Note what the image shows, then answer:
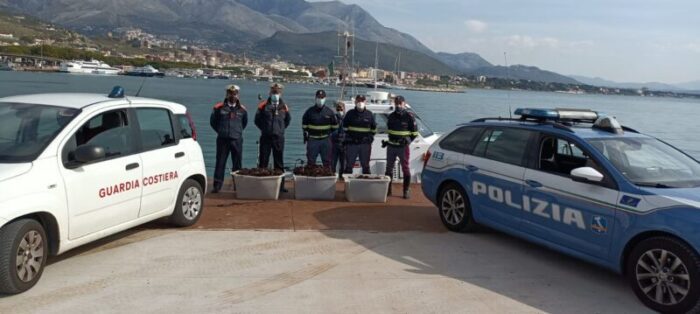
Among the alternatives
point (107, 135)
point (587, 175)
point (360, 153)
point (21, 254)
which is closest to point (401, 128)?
point (360, 153)

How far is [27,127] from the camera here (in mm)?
5586

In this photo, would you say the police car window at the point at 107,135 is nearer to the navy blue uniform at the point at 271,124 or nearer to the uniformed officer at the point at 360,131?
the navy blue uniform at the point at 271,124

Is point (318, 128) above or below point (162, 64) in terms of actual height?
below

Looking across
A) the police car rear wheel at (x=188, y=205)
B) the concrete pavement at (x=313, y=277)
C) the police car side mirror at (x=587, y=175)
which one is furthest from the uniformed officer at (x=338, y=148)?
the police car side mirror at (x=587, y=175)

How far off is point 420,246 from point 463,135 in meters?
1.62

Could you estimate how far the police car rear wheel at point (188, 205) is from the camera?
7192 mm

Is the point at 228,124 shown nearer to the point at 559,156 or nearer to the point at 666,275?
the point at 559,156

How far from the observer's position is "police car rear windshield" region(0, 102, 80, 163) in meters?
5.20

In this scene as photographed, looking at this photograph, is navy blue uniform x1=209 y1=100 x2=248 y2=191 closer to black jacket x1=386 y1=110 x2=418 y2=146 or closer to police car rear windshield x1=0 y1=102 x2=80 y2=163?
black jacket x1=386 y1=110 x2=418 y2=146

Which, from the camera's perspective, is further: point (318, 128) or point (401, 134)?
point (318, 128)

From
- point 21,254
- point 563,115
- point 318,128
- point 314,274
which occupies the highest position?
point 563,115

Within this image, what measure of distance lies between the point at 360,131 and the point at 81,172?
572 cm

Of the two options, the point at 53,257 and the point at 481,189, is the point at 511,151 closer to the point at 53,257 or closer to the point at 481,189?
the point at 481,189

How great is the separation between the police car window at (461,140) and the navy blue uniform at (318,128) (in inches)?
121
